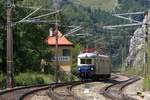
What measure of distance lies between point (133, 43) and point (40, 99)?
114814 millimetres

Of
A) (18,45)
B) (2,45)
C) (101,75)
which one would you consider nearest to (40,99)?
(2,45)

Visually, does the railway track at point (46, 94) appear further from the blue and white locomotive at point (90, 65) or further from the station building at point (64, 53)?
the station building at point (64, 53)

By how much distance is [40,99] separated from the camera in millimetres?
27672

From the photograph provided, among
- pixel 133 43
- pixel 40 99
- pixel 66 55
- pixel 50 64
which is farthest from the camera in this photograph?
pixel 133 43

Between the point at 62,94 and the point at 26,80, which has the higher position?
the point at 62,94

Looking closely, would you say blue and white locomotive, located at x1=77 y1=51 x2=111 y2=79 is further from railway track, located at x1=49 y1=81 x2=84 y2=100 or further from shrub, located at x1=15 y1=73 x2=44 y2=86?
railway track, located at x1=49 y1=81 x2=84 y2=100

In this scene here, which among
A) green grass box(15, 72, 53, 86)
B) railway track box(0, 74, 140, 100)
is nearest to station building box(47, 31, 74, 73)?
green grass box(15, 72, 53, 86)

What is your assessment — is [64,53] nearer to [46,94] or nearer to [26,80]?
[26,80]

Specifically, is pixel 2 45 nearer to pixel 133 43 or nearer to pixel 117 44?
pixel 133 43

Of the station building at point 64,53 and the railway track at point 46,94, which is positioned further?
the station building at point 64,53

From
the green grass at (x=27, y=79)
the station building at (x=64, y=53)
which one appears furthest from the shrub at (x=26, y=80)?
the station building at (x=64, y=53)

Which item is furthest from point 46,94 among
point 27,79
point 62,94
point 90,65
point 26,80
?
point 90,65

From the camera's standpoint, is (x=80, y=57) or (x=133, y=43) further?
(x=133, y=43)

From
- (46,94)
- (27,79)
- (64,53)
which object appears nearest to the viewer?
(46,94)
